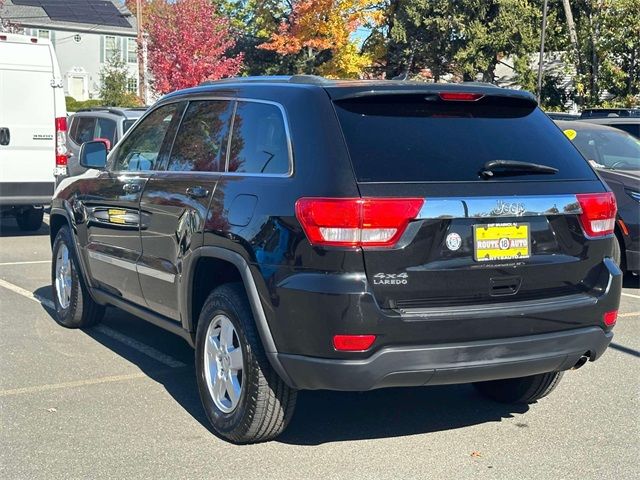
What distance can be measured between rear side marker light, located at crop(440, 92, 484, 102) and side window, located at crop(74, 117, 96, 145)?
11.1 metres

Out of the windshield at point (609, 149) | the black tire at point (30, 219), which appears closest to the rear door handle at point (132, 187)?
the windshield at point (609, 149)

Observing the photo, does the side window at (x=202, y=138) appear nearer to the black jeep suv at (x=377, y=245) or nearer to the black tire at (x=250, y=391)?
the black jeep suv at (x=377, y=245)

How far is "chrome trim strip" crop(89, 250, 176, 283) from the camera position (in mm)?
5327

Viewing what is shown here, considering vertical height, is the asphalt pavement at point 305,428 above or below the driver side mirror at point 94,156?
below

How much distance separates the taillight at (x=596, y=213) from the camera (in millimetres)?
4527

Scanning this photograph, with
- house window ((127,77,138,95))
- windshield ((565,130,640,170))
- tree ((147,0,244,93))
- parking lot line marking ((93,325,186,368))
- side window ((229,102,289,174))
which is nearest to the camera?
side window ((229,102,289,174))

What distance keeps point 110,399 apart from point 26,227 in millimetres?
9286

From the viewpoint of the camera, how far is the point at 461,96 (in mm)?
4602

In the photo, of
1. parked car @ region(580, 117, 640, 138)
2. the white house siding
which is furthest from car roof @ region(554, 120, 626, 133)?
the white house siding

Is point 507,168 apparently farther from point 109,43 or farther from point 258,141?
point 109,43

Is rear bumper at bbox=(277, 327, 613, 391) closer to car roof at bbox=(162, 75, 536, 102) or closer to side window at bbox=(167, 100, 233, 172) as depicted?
car roof at bbox=(162, 75, 536, 102)

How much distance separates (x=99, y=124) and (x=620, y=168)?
27.3ft

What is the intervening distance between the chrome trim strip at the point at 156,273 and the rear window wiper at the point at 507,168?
1.91m

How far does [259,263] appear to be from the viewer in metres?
4.30
